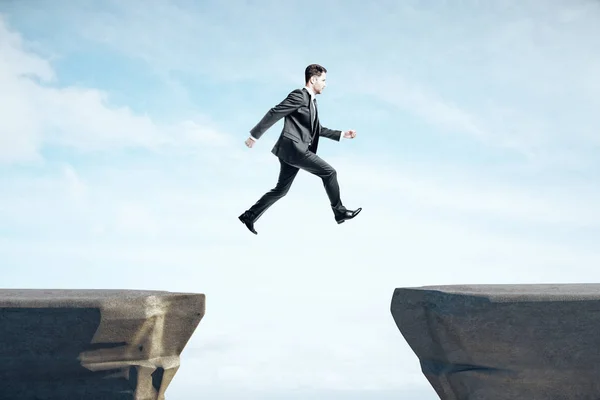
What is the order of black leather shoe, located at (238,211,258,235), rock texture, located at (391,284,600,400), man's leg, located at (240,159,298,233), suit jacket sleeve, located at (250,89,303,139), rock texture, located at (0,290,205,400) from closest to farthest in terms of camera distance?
rock texture, located at (391,284,600,400) → rock texture, located at (0,290,205,400) → suit jacket sleeve, located at (250,89,303,139) → man's leg, located at (240,159,298,233) → black leather shoe, located at (238,211,258,235)

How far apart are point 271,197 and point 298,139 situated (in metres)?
0.66

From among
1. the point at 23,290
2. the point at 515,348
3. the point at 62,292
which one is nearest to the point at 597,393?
the point at 515,348

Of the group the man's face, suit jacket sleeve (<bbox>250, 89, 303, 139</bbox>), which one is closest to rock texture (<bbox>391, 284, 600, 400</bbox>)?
suit jacket sleeve (<bbox>250, 89, 303, 139</bbox>)

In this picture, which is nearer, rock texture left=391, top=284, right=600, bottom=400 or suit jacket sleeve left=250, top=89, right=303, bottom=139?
rock texture left=391, top=284, right=600, bottom=400

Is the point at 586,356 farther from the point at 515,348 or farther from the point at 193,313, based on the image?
the point at 193,313

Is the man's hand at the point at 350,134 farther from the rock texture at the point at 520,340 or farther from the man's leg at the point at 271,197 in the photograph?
the rock texture at the point at 520,340

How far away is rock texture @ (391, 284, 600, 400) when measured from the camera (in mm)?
4848

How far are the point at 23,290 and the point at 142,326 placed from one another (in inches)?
63.3

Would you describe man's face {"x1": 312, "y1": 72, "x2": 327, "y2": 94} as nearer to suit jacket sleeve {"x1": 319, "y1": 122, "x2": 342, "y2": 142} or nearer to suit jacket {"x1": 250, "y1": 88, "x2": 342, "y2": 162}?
suit jacket {"x1": 250, "y1": 88, "x2": 342, "y2": 162}

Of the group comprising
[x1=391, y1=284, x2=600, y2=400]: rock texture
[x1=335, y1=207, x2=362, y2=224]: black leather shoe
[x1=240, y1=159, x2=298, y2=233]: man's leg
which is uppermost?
[x1=240, y1=159, x2=298, y2=233]: man's leg

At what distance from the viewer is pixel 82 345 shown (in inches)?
204

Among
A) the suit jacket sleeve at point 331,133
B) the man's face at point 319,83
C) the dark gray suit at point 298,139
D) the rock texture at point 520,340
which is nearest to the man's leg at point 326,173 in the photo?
the dark gray suit at point 298,139

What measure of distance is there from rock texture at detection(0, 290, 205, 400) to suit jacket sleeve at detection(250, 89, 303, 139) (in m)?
1.99

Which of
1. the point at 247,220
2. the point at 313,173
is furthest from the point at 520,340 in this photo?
the point at 247,220
